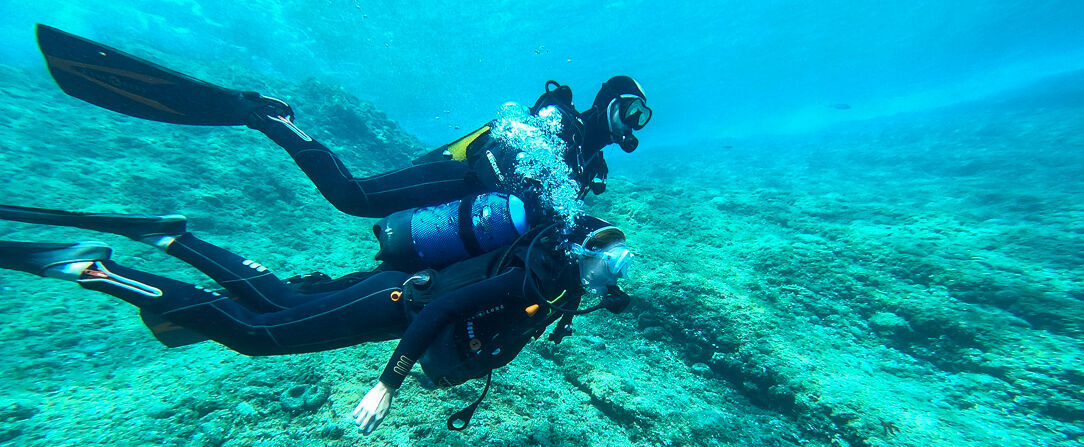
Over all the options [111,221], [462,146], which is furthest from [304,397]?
[462,146]

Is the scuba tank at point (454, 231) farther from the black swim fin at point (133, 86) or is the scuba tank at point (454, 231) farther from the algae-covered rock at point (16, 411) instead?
the algae-covered rock at point (16, 411)

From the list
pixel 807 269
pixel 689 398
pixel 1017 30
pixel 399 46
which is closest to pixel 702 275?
pixel 807 269

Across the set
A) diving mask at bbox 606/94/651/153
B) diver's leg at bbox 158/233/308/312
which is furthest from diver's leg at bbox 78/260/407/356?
diving mask at bbox 606/94/651/153

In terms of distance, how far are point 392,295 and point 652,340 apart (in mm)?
3074

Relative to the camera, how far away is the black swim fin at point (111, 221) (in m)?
2.33

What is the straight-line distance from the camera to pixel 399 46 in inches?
1532

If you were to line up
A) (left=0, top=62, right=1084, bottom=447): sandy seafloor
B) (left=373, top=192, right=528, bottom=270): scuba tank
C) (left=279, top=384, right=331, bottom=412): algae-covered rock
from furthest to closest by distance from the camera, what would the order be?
(left=279, top=384, right=331, bottom=412): algae-covered rock
(left=0, top=62, right=1084, bottom=447): sandy seafloor
(left=373, top=192, right=528, bottom=270): scuba tank

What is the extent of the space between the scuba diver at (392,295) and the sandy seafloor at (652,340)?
2.44 feet

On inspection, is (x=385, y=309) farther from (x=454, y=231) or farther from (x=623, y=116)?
(x=623, y=116)

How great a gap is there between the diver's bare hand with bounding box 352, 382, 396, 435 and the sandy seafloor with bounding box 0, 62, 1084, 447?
0.80 metres

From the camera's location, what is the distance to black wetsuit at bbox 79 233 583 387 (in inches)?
86.7

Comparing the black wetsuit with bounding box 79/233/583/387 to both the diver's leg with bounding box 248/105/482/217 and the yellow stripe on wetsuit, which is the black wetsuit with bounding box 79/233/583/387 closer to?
the diver's leg with bounding box 248/105/482/217

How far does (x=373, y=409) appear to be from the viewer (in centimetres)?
197

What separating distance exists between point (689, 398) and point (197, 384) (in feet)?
14.7
